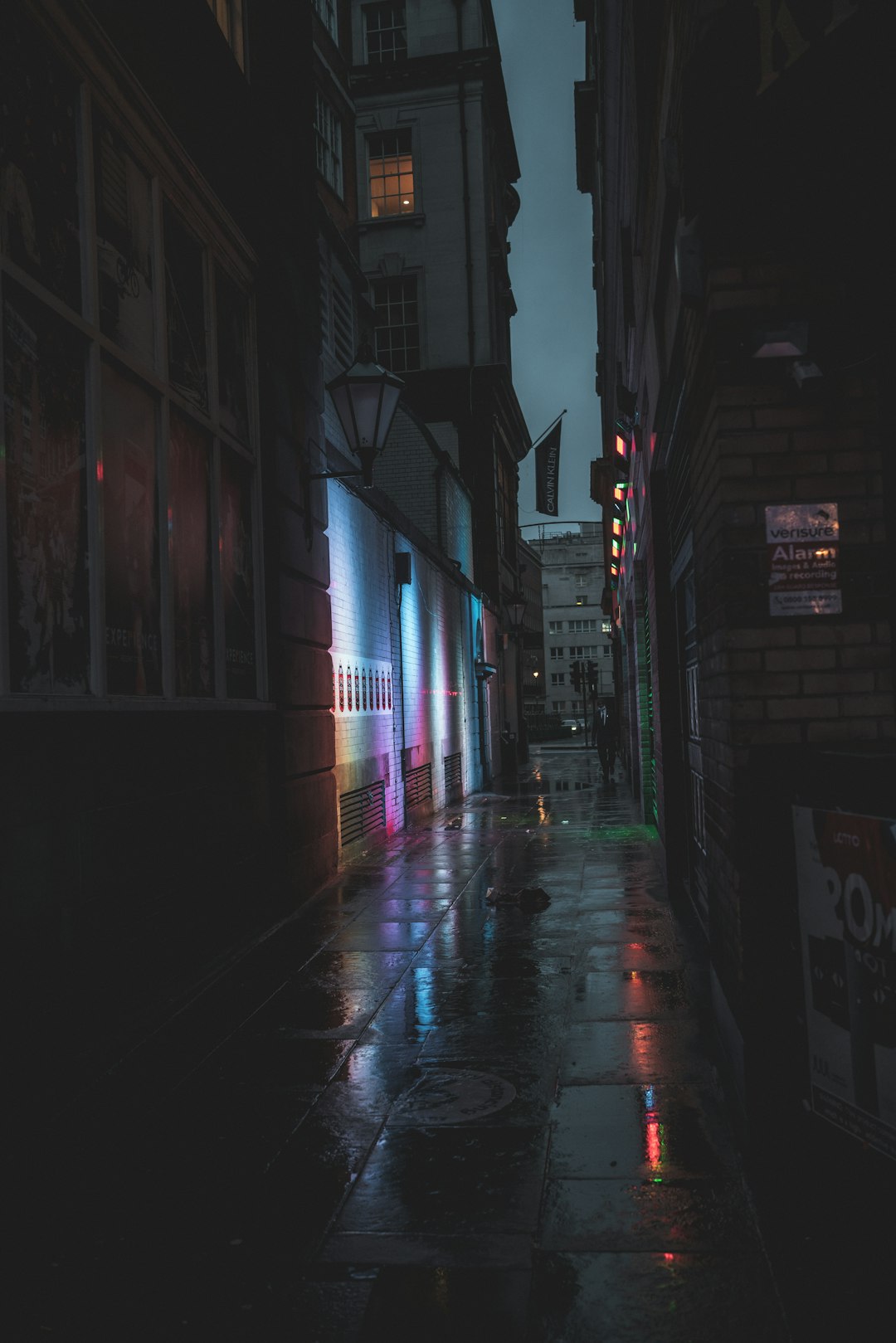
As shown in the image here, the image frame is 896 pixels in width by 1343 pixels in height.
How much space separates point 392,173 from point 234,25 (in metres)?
24.6

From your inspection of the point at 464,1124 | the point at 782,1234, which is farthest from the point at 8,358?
the point at 782,1234

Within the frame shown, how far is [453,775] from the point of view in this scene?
20547mm

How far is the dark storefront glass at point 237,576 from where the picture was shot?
759cm

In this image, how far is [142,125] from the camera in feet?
20.7

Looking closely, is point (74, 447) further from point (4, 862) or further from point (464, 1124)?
point (464, 1124)

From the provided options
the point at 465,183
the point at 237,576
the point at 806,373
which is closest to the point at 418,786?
A: the point at 237,576

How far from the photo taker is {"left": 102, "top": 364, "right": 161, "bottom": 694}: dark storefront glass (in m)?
5.67

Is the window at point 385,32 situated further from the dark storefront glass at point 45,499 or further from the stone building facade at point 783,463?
the stone building facade at point 783,463

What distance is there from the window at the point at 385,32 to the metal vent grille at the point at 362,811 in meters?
26.6

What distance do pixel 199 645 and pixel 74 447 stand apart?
2035 millimetres

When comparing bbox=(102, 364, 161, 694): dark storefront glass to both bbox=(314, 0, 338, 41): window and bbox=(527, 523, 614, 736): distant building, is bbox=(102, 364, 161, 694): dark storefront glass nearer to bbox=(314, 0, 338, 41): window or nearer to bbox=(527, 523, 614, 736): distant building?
bbox=(314, 0, 338, 41): window

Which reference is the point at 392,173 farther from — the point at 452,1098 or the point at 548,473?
the point at 452,1098

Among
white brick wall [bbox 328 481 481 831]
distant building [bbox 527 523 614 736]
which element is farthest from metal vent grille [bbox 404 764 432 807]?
distant building [bbox 527 523 614 736]

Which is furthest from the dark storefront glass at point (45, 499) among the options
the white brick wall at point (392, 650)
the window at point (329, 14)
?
the window at point (329, 14)
